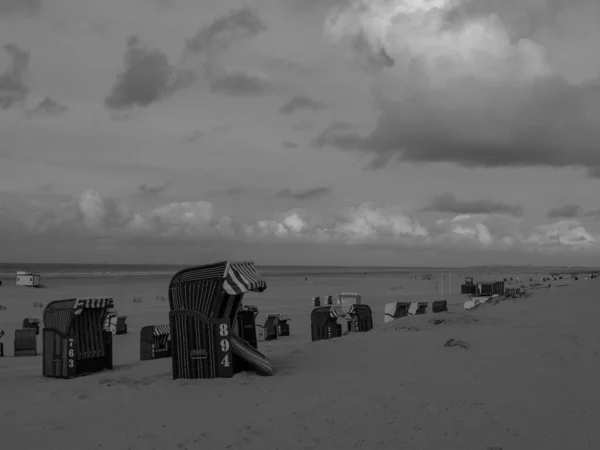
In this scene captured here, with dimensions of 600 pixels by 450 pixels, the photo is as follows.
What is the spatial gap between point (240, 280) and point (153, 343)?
8.15m

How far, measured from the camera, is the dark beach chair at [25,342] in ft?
62.0

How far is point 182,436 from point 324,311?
12.5 metres

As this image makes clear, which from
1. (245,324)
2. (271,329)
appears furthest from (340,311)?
(245,324)

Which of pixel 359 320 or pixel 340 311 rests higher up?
pixel 340 311

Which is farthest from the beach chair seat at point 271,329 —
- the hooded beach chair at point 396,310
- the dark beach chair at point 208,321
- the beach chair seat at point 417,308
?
the dark beach chair at point 208,321

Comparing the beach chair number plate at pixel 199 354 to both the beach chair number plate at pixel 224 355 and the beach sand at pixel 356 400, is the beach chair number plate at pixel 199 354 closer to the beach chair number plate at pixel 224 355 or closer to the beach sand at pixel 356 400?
the beach chair number plate at pixel 224 355

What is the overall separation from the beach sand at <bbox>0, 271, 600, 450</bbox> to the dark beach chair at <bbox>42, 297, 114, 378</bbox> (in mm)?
501

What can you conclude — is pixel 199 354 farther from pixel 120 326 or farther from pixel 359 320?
pixel 120 326

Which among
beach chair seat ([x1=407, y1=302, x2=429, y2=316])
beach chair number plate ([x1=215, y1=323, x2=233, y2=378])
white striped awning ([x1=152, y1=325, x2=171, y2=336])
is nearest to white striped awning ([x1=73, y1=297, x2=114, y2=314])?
beach chair number plate ([x1=215, y1=323, x2=233, y2=378])

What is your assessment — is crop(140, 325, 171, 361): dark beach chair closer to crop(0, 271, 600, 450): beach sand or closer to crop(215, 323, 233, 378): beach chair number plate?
crop(0, 271, 600, 450): beach sand

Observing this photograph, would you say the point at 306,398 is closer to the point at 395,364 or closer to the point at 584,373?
the point at 395,364

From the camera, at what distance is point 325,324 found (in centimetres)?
1911

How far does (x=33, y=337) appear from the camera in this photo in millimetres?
19000

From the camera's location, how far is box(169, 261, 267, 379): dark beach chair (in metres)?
9.98
